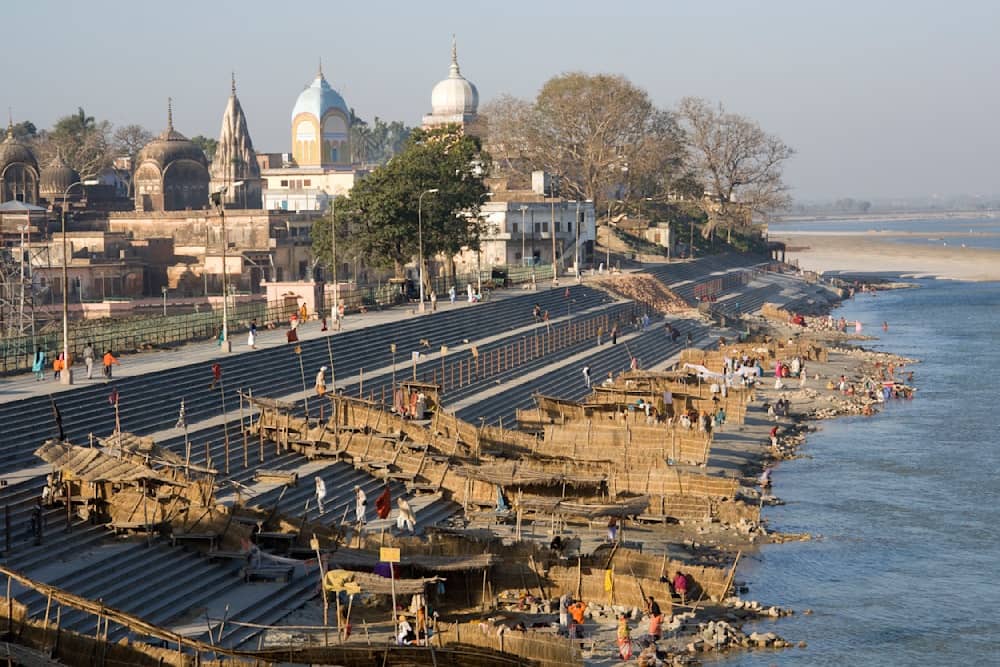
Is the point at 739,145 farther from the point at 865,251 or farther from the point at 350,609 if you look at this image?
the point at 350,609

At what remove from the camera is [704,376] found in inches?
2163

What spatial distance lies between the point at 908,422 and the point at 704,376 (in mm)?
7947

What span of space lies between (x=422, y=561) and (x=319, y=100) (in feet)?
274

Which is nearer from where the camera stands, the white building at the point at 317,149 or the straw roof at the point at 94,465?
the straw roof at the point at 94,465

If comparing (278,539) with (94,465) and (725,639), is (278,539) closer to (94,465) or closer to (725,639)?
(94,465)

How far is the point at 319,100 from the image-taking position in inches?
4163

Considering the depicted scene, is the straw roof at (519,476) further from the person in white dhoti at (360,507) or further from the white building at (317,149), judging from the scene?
the white building at (317,149)

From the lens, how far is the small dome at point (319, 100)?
106m

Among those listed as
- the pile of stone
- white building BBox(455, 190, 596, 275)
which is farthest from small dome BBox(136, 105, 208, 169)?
the pile of stone

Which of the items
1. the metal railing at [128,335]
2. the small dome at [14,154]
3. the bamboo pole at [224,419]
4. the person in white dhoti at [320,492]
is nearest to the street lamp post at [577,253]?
the metal railing at [128,335]

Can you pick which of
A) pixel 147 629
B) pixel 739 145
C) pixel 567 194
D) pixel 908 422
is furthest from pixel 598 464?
pixel 739 145

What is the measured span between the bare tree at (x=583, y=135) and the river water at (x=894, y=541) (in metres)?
39.6

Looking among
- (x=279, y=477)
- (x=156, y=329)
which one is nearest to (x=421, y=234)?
(x=156, y=329)

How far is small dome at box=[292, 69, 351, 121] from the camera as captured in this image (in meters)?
106
